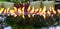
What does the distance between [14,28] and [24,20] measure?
0.12 metres

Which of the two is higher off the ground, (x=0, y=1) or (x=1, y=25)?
(x=0, y=1)

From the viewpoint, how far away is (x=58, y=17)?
4.13 feet

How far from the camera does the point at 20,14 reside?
1.15 meters

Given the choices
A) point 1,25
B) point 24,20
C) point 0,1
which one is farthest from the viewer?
point 0,1

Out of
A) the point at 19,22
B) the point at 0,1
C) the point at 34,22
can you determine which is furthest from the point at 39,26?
the point at 0,1

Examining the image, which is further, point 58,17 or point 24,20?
point 58,17

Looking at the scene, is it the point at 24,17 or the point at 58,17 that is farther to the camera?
the point at 58,17

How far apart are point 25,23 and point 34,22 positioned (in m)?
0.08

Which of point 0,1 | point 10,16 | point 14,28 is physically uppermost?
point 0,1

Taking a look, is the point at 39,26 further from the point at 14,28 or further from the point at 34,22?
the point at 14,28

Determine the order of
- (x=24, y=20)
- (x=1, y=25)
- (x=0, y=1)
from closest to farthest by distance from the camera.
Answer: (x=24, y=20)
(x=1, y=25)
(x=0, y=1)

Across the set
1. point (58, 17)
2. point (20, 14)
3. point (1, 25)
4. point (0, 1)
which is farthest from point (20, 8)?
point (0, 1)

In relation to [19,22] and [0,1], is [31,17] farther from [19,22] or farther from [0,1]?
[0,1]

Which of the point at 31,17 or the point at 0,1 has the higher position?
the point at 0,1
